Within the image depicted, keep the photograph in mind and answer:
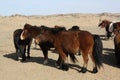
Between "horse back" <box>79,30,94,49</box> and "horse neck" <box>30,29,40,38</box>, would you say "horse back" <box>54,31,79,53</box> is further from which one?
"horse neck" <box>30,29,40,38</box>

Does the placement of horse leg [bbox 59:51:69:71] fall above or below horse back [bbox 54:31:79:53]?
below

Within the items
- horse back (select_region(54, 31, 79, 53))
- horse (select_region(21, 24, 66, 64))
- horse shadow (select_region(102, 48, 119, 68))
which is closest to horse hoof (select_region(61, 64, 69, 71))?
horse back (select_region(54, 31, 79, 53))

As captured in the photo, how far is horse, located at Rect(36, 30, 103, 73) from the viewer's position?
1153cm

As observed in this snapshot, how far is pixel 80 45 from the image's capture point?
38.0ft

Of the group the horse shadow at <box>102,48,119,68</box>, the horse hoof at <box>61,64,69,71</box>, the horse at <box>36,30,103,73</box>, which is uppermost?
the horse at <box>36,30,103,73</box>

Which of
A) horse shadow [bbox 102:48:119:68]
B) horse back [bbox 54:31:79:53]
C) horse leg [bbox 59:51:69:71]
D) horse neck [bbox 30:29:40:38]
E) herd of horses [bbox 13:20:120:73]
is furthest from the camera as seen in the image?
horse shadow [bbox 102:48:119:68]

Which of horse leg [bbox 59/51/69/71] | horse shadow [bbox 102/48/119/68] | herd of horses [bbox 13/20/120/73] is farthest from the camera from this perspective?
horse shadow [bbox 102/48/119/68]

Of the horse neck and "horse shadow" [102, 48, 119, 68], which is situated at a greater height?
the horse neck

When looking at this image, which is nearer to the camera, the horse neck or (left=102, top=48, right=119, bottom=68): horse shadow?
the horse neck

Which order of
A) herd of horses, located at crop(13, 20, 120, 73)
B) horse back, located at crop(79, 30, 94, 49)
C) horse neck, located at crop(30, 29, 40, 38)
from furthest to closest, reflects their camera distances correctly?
1. horse neck, located at crop(30, 29, 40, 38)
2. herd of horses, located at crop(13, 20, 120, 73)
3. horse back, located at crop(79, 30, 94, 49)

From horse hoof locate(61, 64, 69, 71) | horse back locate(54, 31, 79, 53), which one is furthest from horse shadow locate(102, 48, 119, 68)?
horse back locate(54, 31, 79, 53)

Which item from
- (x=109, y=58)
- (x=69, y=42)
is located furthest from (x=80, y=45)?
(x=109, y=58)

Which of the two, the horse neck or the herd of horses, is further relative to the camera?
the horse neck

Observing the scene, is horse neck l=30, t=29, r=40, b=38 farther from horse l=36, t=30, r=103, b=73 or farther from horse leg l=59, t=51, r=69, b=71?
horse leg l=59, t=51, r=69, b=71
